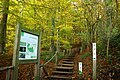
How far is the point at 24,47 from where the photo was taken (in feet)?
18.6

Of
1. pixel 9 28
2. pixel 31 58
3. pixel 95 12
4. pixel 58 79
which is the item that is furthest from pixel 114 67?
pixel 9 28

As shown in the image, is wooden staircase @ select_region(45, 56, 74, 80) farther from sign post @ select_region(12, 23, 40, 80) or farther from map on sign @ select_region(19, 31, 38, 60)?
map on sign @ select_region(19, 31, 38, 60)

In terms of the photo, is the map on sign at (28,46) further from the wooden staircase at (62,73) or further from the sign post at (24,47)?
the wooden staircase at (62,73)

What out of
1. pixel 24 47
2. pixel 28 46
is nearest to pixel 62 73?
pixel 28 46

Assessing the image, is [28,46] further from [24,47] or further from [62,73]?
[62,73]

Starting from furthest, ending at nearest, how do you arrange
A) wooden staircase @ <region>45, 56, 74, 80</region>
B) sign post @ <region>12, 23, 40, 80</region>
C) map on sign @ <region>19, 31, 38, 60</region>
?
1. wooden staircase @ <region>45, 56, 74, 80</region>
2. map on sign @ <region>19, 31, 38, 60</region>
3. sign post @ <region>12, 23, 40, 80</region>

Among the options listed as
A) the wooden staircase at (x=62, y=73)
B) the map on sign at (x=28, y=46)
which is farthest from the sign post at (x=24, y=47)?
the wooden staircase at (x=62, y=73)

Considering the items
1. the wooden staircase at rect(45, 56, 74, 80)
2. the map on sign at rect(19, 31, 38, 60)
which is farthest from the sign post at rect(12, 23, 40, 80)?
the wooden staircase at rect(45, 56, 74, 80)

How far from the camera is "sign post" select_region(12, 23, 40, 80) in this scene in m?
5.20

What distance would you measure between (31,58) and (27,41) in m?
0.79

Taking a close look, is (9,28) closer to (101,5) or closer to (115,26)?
(101,5)

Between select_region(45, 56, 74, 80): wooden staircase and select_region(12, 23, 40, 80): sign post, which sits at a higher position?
select_region(12, 23, 40, 80): sign post

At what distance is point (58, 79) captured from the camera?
33.7 ft

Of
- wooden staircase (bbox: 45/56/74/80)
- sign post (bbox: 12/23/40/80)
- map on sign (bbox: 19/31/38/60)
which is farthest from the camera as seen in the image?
wooden staircase (bbox: 45/56/74/80)
